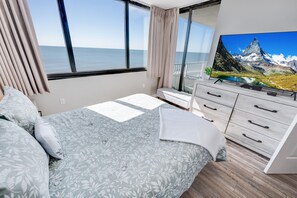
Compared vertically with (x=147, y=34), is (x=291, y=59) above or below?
below

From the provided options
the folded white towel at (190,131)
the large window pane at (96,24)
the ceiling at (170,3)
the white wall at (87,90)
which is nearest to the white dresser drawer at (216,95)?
the folded white towel at (190,131)

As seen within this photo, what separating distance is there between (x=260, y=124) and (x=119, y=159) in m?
1.87

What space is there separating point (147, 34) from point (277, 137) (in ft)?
9.70

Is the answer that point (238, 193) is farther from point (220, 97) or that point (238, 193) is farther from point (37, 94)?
point (37, 94)

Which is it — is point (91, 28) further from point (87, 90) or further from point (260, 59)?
point (260, 59)

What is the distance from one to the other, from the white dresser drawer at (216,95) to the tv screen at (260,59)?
0.28 meters

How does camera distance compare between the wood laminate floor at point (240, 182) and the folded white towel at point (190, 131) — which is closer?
the folded white towel at point (190, 131)

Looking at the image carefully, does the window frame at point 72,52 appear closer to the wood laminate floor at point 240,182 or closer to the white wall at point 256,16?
the white wall at point 256,16

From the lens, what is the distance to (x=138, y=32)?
306 cm

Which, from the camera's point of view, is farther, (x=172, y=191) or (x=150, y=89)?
(x=150, y=89)

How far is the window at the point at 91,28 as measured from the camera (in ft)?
6.52

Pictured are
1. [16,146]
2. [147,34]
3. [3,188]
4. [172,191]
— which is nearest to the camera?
[3,188]

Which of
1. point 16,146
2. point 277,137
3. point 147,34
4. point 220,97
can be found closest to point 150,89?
point 147,34

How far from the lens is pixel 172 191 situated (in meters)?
0.85
